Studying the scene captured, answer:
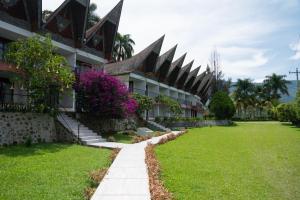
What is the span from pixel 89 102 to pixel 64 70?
438 cm

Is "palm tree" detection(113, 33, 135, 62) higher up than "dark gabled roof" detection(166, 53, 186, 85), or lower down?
higher up

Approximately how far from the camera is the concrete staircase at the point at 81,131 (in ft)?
59.7

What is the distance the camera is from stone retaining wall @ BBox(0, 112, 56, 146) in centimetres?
1514

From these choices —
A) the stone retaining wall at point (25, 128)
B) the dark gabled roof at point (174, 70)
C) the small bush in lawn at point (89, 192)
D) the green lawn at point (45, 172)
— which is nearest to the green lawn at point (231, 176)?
the small bush in lawn at point (89, 192)

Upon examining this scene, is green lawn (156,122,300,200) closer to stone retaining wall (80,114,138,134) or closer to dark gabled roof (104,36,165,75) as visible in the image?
stone retaining wall (80,114,138,134)

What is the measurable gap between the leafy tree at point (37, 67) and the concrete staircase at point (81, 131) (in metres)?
2.09

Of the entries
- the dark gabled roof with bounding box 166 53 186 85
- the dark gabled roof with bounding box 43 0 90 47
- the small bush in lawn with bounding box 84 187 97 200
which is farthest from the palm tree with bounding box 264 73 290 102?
the small bush in lawn with bounding box 84 187 97 200

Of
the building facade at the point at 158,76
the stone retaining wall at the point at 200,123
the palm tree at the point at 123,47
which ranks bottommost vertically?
the stone retaining wall at the point at 200,123

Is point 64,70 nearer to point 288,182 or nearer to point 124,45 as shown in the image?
point 288,182

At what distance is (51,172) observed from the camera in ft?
31.3

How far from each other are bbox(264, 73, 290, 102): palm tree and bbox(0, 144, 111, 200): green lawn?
80.4 meters

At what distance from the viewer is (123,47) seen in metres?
56.2

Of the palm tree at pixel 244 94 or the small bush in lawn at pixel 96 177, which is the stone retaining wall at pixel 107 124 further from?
the palm tree at pixel 244 94

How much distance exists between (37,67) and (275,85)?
79781mm
